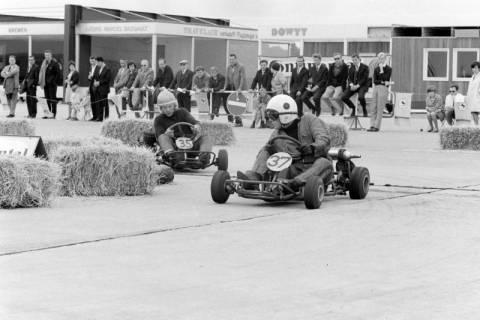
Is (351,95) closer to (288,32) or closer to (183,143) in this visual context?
(183,143)

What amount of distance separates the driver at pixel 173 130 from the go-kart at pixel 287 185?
3293 millimetres

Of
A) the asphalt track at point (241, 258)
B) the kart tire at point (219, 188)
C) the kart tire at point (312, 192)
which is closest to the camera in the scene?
the asphalt track at point (241, 258)

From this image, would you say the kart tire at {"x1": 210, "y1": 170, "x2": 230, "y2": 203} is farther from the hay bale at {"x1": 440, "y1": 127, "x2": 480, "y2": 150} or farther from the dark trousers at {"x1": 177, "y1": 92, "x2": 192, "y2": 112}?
the dark trousers at {"x1": 177, "y1": 92, "x2": 192, "y2": 112}

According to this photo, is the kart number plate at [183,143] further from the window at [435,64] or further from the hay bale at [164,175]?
the window at [435,64]

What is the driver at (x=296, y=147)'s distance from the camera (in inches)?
433

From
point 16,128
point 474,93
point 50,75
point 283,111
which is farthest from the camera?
point 50,75

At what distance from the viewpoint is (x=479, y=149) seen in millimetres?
19922

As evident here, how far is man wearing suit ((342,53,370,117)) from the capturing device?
2642 cm

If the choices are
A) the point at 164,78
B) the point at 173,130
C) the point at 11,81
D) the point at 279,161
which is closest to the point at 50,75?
the point at 11,81

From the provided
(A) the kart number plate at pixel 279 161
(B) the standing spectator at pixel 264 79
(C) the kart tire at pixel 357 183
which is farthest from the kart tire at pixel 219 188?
(B) the standing spectator at pixel 264 79

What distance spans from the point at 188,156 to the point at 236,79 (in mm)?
13809

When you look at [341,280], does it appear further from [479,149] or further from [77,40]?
[77,40]

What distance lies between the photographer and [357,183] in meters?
11.5

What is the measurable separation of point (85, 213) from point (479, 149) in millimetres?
11414
